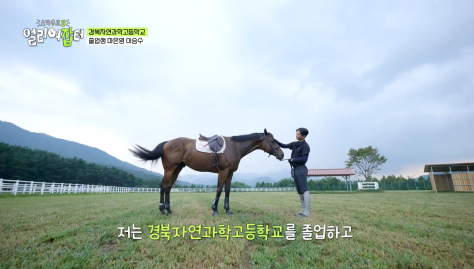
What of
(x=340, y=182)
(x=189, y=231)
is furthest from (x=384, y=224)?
(x=340, y=182)

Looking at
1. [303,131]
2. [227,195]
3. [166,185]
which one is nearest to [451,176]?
[303,131]

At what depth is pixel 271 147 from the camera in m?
5.62

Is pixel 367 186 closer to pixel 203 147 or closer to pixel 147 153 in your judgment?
pixel 203 147

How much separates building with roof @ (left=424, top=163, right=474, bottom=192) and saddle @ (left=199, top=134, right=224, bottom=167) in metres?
23.2

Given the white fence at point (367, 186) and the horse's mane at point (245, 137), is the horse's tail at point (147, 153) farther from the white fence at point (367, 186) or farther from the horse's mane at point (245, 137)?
the white fence at point (367, 186)

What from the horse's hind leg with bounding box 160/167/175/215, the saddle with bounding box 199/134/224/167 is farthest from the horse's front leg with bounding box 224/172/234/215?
the horse's hind leg with bounding box 160/167/175/215

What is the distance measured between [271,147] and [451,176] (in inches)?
937

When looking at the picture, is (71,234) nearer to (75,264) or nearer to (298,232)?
(75,264)

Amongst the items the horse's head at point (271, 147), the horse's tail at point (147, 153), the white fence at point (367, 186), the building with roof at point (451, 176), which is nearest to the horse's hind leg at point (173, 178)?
the horse's tail at point (147, 153)

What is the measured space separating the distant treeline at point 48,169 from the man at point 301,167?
57946 mm

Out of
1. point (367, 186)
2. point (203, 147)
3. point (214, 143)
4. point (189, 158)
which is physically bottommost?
point (367, 186)

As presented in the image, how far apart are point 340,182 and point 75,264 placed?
141 feet

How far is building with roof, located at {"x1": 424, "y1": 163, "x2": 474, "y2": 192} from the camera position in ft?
58.9

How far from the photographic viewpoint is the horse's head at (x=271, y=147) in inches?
220
